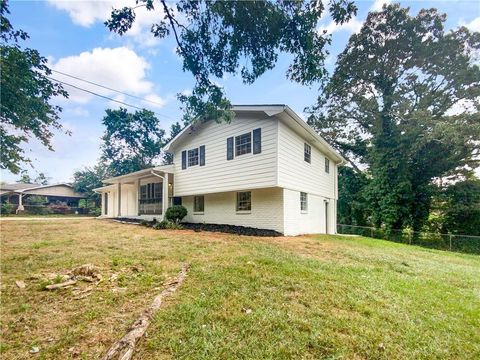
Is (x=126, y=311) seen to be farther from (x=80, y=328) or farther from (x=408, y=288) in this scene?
(x=408, y=288)

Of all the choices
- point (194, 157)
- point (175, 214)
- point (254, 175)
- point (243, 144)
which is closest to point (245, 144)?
point (243, 144)

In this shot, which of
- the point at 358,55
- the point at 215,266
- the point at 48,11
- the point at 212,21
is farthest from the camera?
the point at 358,55

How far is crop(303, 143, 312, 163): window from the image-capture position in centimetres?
1320

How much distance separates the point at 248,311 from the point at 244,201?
30.7 ft

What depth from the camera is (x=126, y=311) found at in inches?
137

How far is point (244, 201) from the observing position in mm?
12836

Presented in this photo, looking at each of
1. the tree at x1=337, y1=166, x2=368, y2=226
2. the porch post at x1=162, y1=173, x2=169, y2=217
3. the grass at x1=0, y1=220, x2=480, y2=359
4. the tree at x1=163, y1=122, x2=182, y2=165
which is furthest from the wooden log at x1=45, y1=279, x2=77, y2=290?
the tree at x1=163, y1=122, x2=182, y2=165

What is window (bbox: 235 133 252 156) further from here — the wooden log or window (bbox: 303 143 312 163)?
the wooden log

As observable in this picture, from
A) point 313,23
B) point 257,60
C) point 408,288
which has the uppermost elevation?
point 313,23

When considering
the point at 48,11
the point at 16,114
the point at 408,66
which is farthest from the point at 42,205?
the point at 408,66

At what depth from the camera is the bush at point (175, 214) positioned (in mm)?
14070

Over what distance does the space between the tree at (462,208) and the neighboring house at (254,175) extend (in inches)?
292

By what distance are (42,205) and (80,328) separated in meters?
35.7

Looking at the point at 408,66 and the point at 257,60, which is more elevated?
the point at 408,66
